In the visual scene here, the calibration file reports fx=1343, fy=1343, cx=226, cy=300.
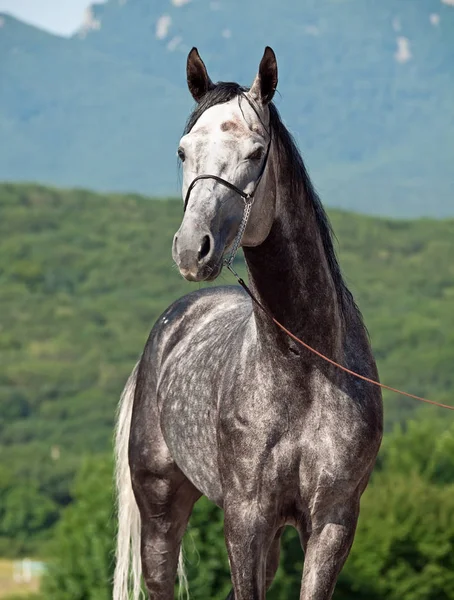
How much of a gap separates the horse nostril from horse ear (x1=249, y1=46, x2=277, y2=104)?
77 cm

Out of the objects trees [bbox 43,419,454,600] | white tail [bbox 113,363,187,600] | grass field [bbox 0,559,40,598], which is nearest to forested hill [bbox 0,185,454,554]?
grass field [bbox 0,559,40,598]

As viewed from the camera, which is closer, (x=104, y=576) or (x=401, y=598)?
(x=104, y=576)

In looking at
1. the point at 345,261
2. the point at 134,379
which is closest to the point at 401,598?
the point at 134,379

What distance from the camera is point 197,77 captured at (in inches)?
219

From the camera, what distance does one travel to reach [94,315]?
12925 cm

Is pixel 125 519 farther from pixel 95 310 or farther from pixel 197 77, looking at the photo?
pixel 95 310

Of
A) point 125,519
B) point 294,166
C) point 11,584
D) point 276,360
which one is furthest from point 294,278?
point 11,584

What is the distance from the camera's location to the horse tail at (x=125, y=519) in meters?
7.65

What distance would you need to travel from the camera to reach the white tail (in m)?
7.64

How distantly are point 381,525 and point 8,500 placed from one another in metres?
41.4

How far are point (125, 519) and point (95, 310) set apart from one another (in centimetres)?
12419

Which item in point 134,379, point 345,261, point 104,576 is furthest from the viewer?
point 345,261

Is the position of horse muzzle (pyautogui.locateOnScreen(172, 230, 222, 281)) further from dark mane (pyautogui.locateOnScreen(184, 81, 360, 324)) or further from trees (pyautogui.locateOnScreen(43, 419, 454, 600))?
trees (pyautogui.locateOnScreen(43, 419, 454, 600))

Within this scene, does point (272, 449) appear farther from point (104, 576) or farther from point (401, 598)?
point (401, 598)
